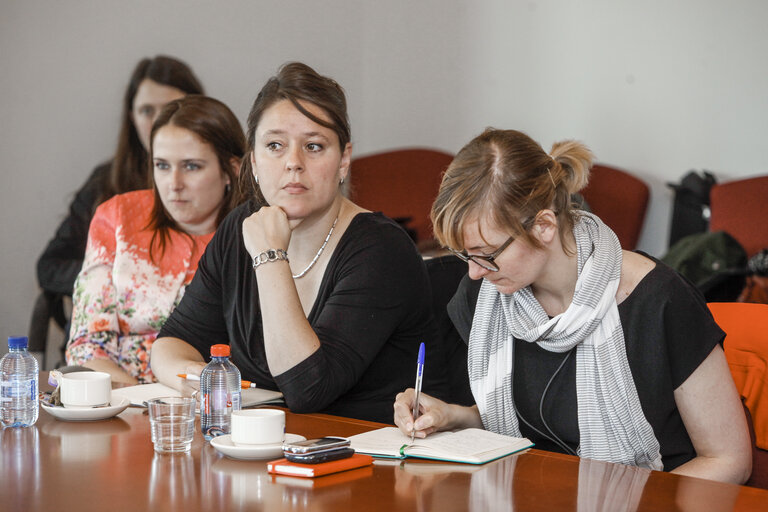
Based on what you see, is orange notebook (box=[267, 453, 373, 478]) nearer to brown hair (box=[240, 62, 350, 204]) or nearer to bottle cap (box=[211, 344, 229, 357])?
bottle cap (box=[211, 344, 229, 357])

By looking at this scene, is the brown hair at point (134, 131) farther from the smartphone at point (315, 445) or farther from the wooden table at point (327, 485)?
the smartphone at point (315, 445)

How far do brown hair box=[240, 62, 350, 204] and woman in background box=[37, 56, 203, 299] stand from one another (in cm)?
168

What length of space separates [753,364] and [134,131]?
2.84 meters

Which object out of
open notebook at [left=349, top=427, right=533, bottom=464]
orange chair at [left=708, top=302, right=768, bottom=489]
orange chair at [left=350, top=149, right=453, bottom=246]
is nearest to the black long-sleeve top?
orange chair at [left=350, top=149, right=453, bottom=246]

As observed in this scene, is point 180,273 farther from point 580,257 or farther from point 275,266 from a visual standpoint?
point 580,257

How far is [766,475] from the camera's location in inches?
60.7

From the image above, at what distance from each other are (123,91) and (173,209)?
1.57m

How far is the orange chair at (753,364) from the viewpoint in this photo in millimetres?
1578

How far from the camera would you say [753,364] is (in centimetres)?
161

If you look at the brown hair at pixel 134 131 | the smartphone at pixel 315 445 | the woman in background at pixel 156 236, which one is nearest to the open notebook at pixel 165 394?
the smartphone at pixel 315 445

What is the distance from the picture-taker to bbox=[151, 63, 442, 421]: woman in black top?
5.65ft

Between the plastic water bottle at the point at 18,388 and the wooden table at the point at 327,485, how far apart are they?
0.42 feet

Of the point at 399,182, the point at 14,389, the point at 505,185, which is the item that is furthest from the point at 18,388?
the point at 399,182

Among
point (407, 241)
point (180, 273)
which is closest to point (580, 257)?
point (407, 241)
